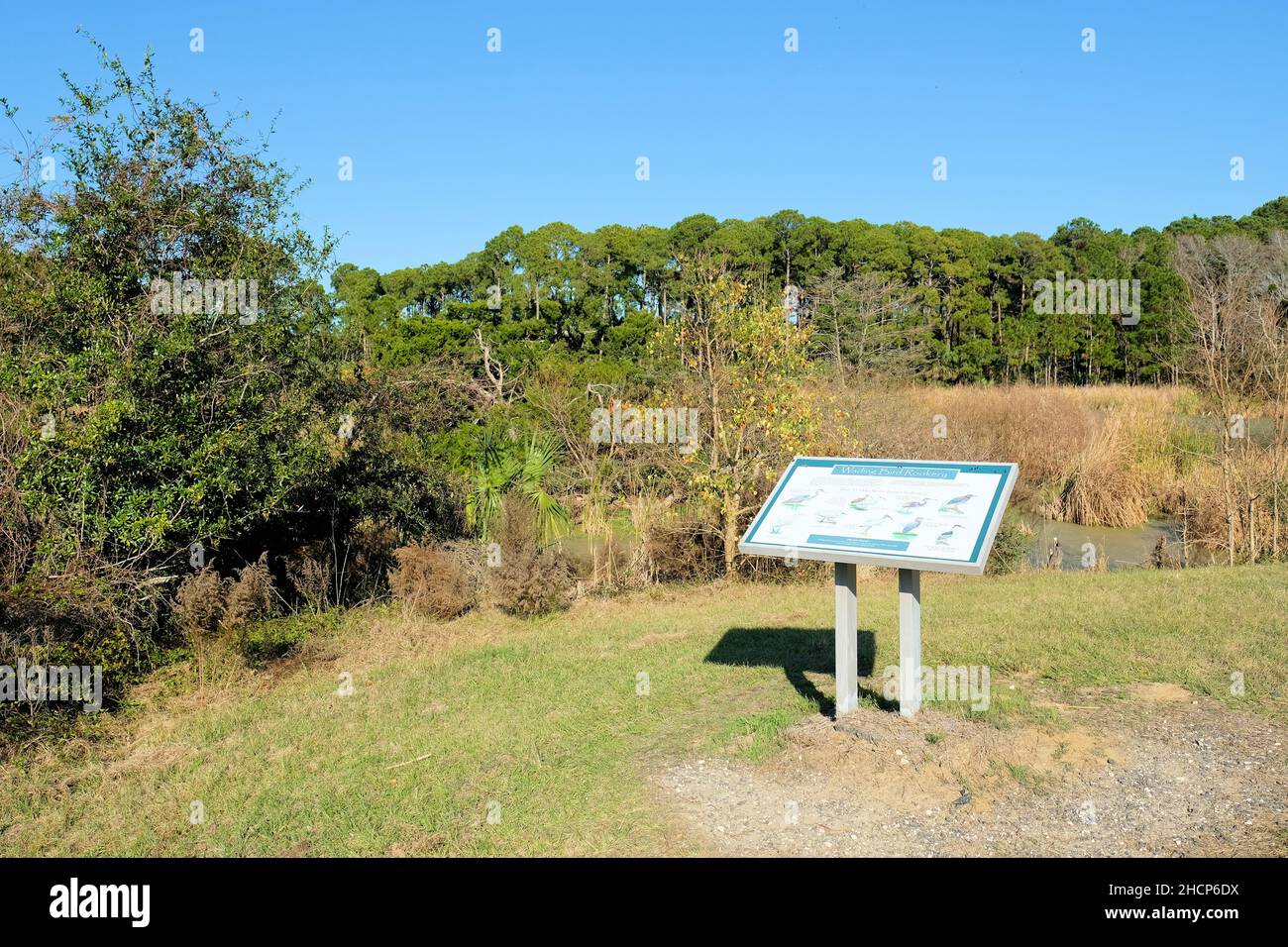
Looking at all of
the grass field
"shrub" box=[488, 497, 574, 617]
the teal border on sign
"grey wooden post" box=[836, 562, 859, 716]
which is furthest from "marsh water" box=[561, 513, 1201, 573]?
"grey wooden post" box=[836, 562, 859, 716]

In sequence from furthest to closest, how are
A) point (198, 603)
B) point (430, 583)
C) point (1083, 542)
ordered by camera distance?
point (1083, 542) → point (430, 583) → point (198, 603)

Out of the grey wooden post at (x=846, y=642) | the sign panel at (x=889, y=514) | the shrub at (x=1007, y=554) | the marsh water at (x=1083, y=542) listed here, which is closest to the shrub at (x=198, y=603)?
the sign panel at (x=889, y=514)

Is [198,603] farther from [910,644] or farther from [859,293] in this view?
[859,293]

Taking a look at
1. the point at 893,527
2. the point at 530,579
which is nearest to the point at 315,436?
the point at 530,579

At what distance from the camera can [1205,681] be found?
691 centimetres

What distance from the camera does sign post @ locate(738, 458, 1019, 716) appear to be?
223 inches

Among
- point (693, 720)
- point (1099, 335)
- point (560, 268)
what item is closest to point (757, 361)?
point (693, 720)

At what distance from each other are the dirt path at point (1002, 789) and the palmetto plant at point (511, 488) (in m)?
7.23

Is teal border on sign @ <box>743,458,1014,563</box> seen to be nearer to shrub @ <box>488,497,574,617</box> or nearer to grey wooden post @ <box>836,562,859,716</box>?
grey wooden post @ <box>836,562,859,716</box>

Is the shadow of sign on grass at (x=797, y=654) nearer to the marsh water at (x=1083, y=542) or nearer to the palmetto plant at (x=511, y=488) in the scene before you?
the marsh water at (x=1083, y=542)

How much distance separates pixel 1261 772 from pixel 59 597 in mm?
7992

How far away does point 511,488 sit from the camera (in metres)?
13.4

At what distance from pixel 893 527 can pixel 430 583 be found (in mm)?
5986

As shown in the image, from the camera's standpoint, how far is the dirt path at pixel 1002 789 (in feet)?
15.4
